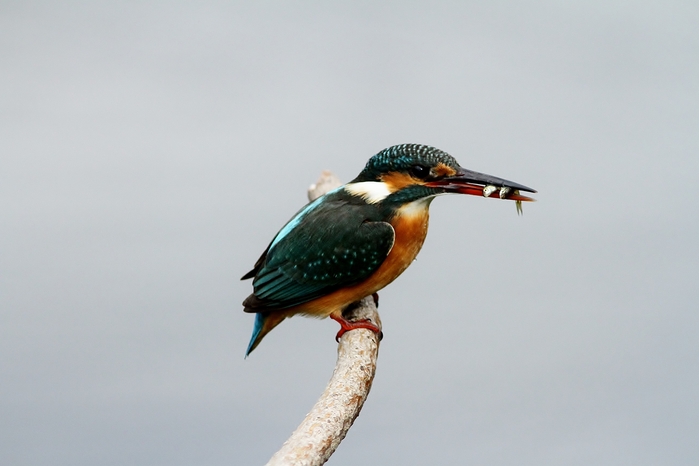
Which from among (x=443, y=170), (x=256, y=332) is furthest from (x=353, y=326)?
(x=443, y=170)

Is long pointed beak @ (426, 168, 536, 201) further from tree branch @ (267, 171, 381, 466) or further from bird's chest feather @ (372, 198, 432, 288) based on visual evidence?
tree branch @ (267, 171, 381, 466)

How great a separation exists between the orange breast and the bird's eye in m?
0.12

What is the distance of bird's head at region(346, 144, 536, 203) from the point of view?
9.66ft

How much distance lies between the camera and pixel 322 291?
315 cm

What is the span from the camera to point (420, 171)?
301 centimetres

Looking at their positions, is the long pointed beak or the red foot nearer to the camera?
the long pointed beak

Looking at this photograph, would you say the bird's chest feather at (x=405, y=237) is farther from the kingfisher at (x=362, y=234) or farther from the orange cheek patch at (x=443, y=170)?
the orange cheek patch at (x=443, y=170)

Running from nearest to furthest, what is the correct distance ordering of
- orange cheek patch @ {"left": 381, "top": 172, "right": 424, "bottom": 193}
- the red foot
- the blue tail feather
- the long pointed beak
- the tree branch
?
the tree branch < the long pointed beak < orange cheek patch @ {"left": 381, "top": 172, "right": 424, "bottom": 193} < the red foot < the blue tail feather

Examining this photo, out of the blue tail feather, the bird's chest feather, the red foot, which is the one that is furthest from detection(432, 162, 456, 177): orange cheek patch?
the blue tail feather

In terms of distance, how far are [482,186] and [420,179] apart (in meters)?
0.22

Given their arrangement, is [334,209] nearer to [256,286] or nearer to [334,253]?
[334,253]

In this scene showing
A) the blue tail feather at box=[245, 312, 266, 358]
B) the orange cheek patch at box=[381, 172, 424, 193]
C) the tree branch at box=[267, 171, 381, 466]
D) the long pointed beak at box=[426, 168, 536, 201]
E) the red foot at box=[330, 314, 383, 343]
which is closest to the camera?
the tree branch at box=[267, 171, 381, 466]

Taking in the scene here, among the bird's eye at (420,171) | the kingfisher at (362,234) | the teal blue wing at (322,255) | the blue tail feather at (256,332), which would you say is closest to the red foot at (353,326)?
the kingfisher at (362,234)

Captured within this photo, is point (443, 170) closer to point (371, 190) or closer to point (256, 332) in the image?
point (371, 190)
